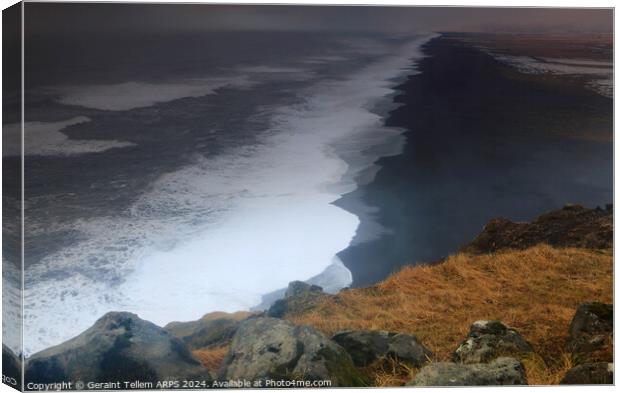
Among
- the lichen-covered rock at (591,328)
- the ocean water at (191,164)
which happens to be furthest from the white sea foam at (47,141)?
the lichen-covered rock at (591,328)

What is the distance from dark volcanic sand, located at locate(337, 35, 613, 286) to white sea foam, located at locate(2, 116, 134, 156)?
1.94m

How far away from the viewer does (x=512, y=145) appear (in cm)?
697

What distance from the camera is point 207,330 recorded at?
6645mm

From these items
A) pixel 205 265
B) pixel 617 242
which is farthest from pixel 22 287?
pixel 617 242

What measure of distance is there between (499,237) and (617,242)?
0.87 m

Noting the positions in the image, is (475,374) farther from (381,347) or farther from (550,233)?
(550,233)

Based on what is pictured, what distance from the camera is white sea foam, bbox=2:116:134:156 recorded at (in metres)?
6.48

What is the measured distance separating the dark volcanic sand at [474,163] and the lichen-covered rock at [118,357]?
1495 millimetres

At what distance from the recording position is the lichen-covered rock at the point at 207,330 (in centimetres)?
662

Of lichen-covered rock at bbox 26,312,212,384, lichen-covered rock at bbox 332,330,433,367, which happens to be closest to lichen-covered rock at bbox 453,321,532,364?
lichen-covered rock at bbox 332,330,433,367

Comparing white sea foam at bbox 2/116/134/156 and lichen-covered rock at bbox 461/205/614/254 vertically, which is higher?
white sea foam at bbox 2/116/134/156

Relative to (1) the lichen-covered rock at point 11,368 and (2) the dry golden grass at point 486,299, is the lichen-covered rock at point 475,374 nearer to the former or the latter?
(2) the dry golden grass at point 486,299

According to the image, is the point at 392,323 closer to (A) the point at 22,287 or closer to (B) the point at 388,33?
(B) the point at 388,33

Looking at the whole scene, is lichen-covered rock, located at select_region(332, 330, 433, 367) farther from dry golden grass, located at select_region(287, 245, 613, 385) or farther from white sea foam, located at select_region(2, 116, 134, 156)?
white sea foam, located at select_region(2, 116, 134, 156)
